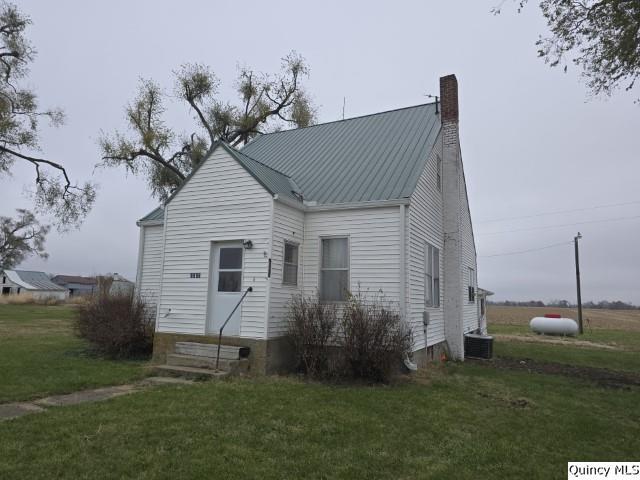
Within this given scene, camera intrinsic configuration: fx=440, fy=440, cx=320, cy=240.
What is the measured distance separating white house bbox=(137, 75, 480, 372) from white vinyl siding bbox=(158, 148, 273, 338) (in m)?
0.02

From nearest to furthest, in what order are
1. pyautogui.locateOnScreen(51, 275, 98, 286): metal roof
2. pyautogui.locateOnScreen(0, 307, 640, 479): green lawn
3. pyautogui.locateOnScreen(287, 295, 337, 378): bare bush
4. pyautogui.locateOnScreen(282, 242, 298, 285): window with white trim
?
pyautogui.locateOnScreen(0, 307, 640, 479): green lawn < pyautogui.locateOnScreen(287, 295, 337, 378): bare bush < pyautogui.locateOnScreen(282, 242, 298, 285): window with white trim < pyautogui.locateOnScreen(51, 275, 98, 286): metal roof

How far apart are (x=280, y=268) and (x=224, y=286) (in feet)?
4.73

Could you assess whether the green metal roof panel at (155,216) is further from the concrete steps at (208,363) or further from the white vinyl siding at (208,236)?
the concrete steps at (208,363)

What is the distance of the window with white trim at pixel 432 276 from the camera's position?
11.5 metres

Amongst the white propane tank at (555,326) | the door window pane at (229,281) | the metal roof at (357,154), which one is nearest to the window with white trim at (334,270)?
the metal roof at (357,154)

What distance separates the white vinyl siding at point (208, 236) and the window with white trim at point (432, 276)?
4459 mm

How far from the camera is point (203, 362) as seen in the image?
9.16 meters

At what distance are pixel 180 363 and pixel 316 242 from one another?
161 inches

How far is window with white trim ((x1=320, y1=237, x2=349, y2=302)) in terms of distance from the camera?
10312 mm

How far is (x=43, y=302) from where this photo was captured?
44906 mm

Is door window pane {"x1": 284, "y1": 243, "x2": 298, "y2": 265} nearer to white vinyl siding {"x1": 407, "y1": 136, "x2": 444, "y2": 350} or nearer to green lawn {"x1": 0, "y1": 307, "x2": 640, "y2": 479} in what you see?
white vinyl siding {"x1": 407, "y1": 136, "x2": 444, "y2": 350}

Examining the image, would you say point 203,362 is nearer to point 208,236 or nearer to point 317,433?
point 208,236

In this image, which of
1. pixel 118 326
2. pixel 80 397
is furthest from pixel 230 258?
pixel 80 397

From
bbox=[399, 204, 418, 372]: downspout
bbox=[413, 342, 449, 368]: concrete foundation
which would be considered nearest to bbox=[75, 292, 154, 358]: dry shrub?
bbox=[399, 204, 418, 372]: downspout
